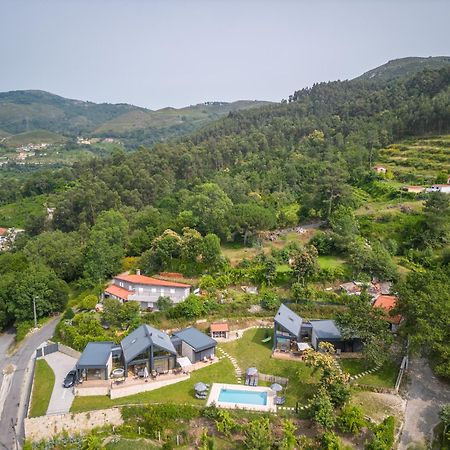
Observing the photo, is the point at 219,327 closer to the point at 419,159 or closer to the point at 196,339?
the point at 196,339

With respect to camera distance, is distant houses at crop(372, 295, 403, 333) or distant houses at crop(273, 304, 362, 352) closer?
distant houses at crop(273, 304, 362, 352)

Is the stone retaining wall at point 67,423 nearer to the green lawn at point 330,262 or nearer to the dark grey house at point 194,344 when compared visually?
the dark grey house at point 194,344

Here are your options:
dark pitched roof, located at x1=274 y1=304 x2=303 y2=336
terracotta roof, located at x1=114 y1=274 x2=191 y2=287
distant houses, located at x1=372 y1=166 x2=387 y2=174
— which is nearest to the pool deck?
dark pitched roof, located at x1=274 y1=304 x2=303 y2=336

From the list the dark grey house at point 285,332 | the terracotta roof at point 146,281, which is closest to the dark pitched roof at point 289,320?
the dark grey house at point 285,332

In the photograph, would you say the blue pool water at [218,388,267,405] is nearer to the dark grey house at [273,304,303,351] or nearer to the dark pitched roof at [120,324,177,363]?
the dark pitched roof at [120,324,177,363]

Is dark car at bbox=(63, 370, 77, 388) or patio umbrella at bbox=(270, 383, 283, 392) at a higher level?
dark car at bbox=(63, 370, 77, 388)

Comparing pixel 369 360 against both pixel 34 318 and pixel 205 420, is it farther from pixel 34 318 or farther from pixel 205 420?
pixel 34 318
